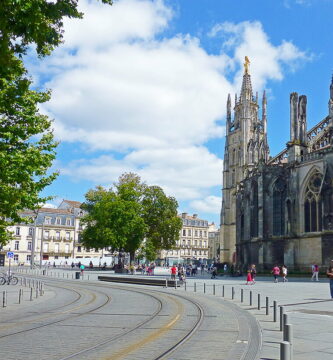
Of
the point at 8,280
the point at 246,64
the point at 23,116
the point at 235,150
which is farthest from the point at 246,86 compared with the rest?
the point at 23,116

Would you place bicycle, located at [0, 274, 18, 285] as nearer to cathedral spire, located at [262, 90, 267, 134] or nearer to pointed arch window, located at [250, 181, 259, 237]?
pointed arch window, located at [250, 181, 259, 237]

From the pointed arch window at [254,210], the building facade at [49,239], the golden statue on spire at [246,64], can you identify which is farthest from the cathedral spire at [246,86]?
the building facade at [49,239]

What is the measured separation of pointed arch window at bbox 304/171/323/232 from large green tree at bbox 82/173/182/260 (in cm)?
2173

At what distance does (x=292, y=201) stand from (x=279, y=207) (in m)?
2.71

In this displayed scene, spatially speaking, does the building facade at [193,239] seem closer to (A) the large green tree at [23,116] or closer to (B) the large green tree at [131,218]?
(B) the large green tree at [131,218]

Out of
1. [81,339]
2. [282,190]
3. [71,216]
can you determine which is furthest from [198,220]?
[81,339]

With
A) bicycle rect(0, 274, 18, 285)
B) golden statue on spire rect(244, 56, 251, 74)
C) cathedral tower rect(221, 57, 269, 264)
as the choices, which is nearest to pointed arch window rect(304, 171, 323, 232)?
bicycle rect(0, 274, 18, 285)

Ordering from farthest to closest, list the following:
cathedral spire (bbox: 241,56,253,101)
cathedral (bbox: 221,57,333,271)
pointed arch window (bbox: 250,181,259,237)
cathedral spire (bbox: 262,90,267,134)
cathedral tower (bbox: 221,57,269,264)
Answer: cathedral spire (bbox: 241,56,253,101)
cathedral tower (bbox: 221,57,269,264)
cathedral spire (bbox: 262,90,267,134)
pointed arch window (bbox: 250,181,259,237)
cathedral (bbox: 221,57,333,271)

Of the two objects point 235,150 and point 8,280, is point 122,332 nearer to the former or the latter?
point 8,280

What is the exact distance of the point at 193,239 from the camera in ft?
382

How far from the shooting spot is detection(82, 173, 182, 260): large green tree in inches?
2137

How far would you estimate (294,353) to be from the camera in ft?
25.5

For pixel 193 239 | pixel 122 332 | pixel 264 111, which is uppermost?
pixel 264 111

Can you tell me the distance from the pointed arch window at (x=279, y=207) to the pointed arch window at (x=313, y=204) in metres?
2.94
